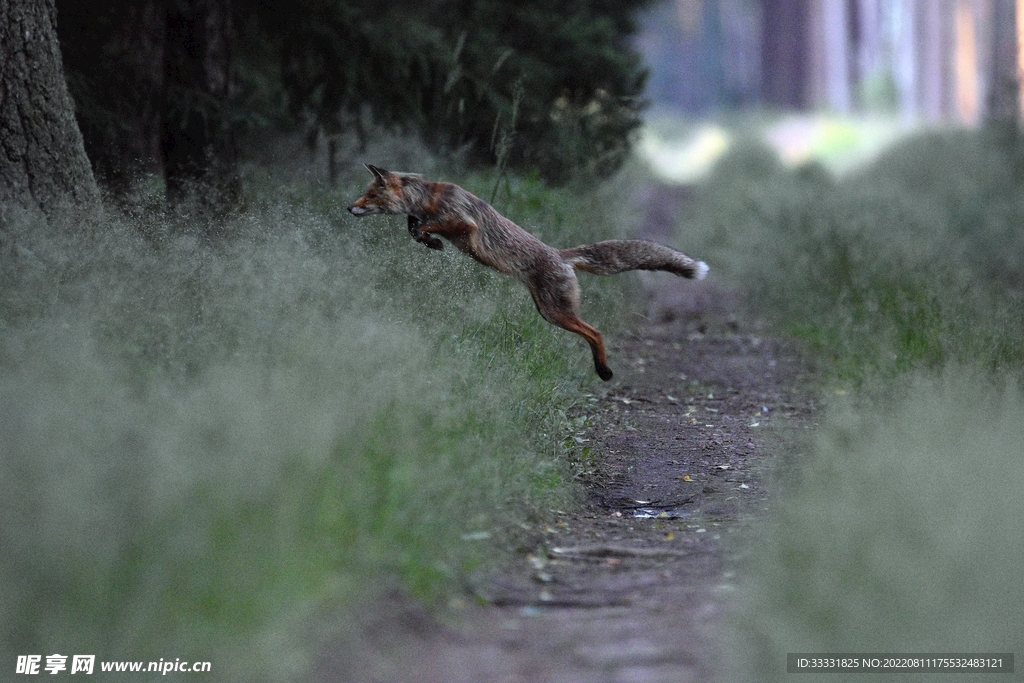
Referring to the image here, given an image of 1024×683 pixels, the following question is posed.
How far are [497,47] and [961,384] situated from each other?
280 inches

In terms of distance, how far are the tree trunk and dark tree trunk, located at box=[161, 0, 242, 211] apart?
6.25 ft

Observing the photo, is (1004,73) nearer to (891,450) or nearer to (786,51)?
(891,450)

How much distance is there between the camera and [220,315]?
5.47 meters

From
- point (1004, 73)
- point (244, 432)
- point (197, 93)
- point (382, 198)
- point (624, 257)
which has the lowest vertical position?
point (244, 432)

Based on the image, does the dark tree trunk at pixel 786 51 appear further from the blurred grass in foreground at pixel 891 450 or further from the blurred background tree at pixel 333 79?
the blurred background tree at pixel 333 79

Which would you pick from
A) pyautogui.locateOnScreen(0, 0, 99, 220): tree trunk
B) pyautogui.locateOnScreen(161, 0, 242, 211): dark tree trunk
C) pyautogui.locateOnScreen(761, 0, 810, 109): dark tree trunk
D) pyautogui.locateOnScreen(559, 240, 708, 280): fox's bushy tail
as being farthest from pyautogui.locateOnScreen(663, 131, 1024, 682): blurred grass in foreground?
pyautogui.locateOnScreen(761, 0, 810, 109): dark tree trunk

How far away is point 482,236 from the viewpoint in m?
6.89

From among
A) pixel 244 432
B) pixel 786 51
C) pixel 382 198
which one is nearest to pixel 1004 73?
pixel 382 198

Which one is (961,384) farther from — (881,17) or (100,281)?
(881,17)

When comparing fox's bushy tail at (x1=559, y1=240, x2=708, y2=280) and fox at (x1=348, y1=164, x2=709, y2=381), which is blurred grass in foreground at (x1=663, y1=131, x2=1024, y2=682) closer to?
fox's bushy tail at (x1=559, y1=240, x2=708, y2=280)

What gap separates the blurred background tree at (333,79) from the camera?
9156mm

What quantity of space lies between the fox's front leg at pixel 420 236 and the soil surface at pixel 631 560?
5.18 ft

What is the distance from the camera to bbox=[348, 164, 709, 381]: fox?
6.80 meters

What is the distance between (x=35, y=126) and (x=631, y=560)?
4438 mm
